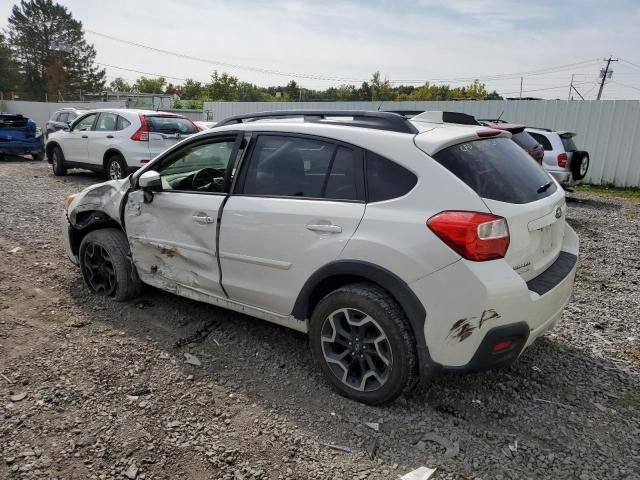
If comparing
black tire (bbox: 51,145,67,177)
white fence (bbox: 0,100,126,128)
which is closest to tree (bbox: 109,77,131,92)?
white fence (bbox: 0,100,126,128)

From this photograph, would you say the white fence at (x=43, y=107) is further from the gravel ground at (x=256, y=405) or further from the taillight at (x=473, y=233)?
the taillight at (x=473, y=233)

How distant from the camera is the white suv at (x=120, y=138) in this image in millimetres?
10430

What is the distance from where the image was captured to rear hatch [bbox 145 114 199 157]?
1046cm

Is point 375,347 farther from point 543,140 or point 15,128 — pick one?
point 15,128

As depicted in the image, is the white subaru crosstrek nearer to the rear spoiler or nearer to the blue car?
the rear spoiler

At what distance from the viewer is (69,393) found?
3.17m

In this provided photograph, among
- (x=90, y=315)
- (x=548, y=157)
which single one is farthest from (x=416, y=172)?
(x=548, y=157)

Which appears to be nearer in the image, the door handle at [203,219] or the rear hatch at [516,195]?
the rear hatch at [516,195]

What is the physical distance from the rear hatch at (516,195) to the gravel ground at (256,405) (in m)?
0.91

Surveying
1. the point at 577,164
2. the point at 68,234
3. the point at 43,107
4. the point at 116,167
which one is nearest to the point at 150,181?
the point at 68,234

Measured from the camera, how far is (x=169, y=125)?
10.8 metres

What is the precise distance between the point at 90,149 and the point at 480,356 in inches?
430

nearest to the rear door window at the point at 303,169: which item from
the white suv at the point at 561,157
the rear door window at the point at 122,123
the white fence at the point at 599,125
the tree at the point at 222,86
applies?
the rear door window at the point at 122,123

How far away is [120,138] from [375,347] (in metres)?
9.30
